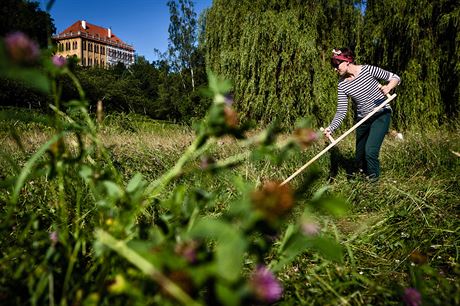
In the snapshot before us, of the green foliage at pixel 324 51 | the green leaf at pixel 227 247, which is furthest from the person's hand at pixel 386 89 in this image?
the green foliage at pixel 324 51

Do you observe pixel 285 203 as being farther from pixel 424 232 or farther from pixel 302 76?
pixel 302 76

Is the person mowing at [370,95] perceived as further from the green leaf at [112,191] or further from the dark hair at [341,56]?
the green leaf at [112,191]

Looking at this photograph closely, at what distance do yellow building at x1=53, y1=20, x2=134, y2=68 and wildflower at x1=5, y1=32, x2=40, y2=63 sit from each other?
227 ft

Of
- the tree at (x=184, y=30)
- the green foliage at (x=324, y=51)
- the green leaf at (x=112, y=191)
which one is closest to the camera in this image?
the green leaf at (x=112, y=191)

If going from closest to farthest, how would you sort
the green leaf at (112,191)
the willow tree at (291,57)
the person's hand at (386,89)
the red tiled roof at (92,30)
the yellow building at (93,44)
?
the green leaf at (112,191) → the person's hand at (386,89) → the willow tree at (291,57) → the yellow building at (93,44) → the red tiled roof at (92,30)

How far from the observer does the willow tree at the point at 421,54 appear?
7.69 meters

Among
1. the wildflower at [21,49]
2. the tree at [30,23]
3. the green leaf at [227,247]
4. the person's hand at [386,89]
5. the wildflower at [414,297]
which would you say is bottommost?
the wildflower at [414,297]

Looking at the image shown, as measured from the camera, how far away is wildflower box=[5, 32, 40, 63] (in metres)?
0.48

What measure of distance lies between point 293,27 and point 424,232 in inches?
302

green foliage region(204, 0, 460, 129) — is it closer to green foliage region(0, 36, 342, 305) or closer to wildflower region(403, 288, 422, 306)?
wildflower region(403, 288, 422, 306)

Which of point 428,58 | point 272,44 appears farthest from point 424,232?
point 272,44

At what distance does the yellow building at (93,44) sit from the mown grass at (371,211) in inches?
2601

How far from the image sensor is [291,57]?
9.23 metres

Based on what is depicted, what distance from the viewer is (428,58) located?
782 cm
